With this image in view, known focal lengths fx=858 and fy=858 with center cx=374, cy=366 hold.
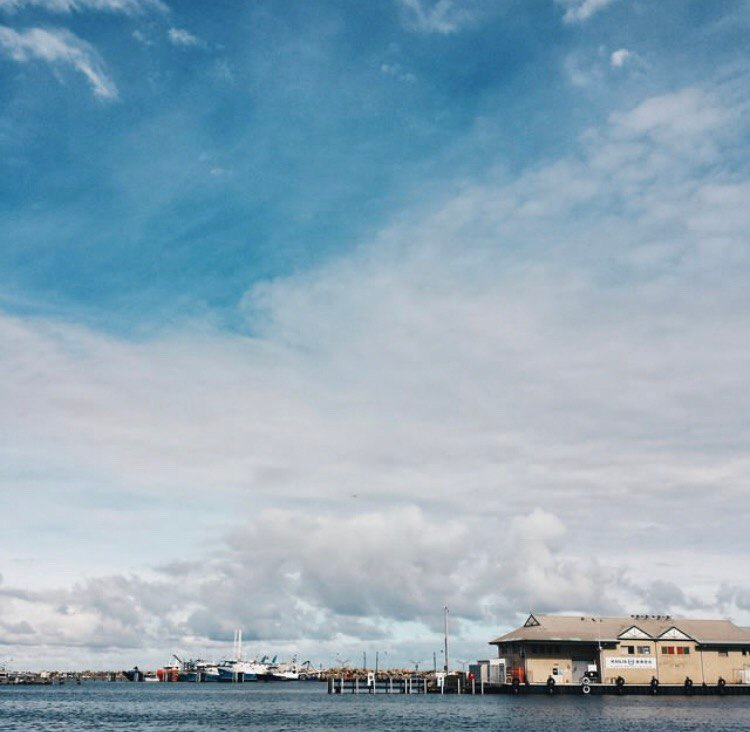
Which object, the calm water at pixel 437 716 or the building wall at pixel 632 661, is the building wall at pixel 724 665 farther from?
the building wall at pixel 632 661

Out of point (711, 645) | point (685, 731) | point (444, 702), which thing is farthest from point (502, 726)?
point (711, 645)

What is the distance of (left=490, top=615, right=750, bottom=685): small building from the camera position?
122750mm

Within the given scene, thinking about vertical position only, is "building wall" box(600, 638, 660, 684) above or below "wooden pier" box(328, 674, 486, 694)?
above

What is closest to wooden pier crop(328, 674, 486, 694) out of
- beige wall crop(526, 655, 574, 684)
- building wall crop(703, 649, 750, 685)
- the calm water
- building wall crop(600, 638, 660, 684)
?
the calm water

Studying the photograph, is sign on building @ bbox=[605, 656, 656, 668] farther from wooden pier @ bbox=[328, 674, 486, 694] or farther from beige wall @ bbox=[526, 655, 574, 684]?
wooden pier @ bbox=[328, 674, 486, 694]

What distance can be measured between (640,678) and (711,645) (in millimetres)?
11865

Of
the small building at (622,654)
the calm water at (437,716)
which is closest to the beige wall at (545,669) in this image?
the small building at (622,654)

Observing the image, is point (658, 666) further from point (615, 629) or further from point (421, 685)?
point (421, 685)

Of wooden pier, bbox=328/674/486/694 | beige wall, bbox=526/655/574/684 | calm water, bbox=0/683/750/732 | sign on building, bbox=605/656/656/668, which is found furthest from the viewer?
wooden pier, bbox=328/674/486/694

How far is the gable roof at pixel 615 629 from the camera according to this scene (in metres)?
123

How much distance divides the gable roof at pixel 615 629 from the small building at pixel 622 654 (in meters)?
0.14

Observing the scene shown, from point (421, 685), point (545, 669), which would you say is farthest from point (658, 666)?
point (421, 685)

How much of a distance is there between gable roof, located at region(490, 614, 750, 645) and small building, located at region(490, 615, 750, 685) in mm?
144

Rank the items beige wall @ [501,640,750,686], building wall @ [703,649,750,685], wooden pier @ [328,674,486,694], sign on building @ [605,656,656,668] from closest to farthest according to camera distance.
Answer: beige wall @ [501,640,750,686] < sign on building @ [605,656,656,668] < building wall @ [703,649,750,685] < wooden pier @ [328,674,486,694]
